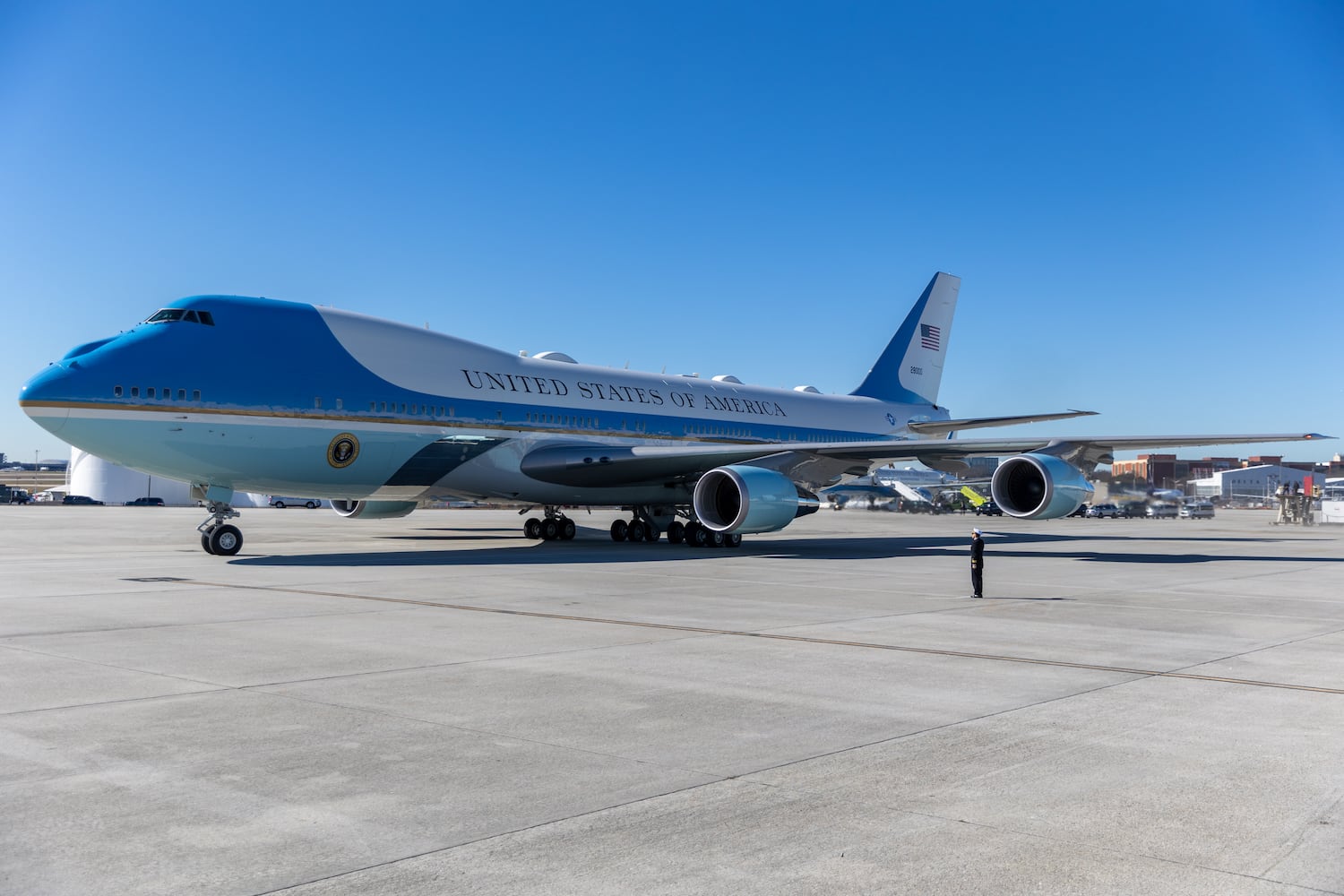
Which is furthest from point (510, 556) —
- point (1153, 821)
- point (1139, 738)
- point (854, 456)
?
point (1153, 821)

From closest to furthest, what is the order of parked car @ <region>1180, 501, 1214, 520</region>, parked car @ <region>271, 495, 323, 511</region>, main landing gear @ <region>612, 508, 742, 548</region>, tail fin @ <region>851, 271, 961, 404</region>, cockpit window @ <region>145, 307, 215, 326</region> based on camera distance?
cockpit window @ <region>145, 307, 215, 326</region>
main landing gear @ <region>612, 508, 742, 548</region>
tail fin @ <region>851, 271, 961, 404</region>
parked car @ <region>1180, 501, 1214, 520</region>
parked car @ <region>271, 495, 323, 511</region>

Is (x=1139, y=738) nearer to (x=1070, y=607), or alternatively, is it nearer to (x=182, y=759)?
(x=182, y=759)

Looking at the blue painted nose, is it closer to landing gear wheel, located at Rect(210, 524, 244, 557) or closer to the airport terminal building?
landing gear wheel, located at Rect(210, 524, 244, 557)

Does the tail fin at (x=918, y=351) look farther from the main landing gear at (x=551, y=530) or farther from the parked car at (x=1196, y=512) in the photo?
the parked car at (x=1196, y=512)

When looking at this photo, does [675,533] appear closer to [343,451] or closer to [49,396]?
[343,451]

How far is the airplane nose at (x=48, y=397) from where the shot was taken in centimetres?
1647

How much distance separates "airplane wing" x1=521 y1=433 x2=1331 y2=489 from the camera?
70.2 feet

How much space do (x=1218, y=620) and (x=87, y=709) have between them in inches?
442

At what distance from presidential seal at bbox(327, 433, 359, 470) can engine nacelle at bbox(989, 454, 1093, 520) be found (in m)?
12.4

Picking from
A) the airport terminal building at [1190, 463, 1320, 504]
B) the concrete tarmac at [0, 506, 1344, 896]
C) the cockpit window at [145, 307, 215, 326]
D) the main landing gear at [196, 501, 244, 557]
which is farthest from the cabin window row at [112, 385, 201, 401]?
the airport terminal building at [1190, 463, 1320, 504]

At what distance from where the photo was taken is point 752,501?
20297 millimetres

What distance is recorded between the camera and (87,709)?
6445mm

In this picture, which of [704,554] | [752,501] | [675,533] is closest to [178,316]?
[752,501]

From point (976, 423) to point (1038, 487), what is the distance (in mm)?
7878
